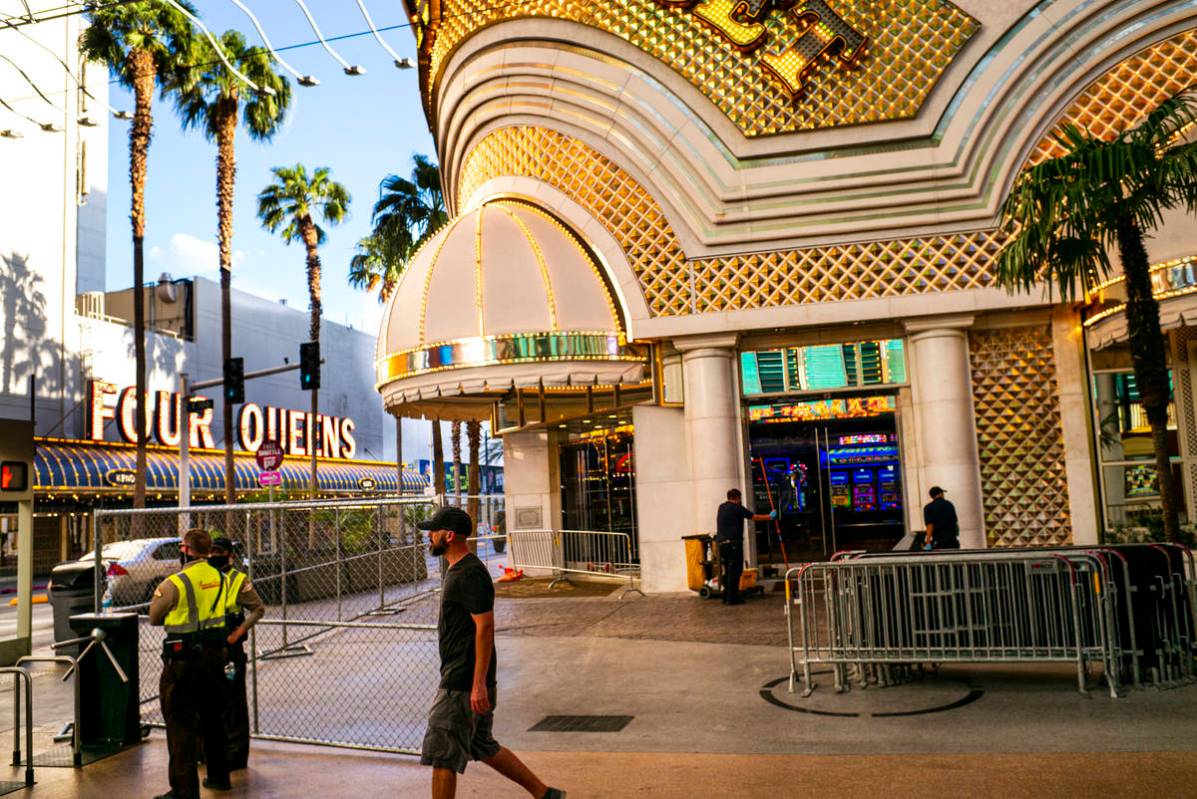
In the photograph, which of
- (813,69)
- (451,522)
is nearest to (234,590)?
(451,522)

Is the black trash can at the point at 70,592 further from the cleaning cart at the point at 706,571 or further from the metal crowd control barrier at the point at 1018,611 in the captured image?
the metal crowd control barrier at the point at 1018,611

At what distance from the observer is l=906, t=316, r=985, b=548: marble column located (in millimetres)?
16359

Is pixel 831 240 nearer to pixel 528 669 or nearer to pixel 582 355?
pixel 582 355

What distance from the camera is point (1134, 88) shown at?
1609 cm

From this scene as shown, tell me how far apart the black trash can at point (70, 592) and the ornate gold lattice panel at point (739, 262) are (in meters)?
9.38

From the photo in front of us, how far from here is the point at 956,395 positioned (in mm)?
16531

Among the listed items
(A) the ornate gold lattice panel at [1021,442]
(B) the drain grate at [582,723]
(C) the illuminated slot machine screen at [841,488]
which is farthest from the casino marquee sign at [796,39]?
(B) the drain grate at [582,723]

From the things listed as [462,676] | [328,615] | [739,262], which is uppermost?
[739,262]

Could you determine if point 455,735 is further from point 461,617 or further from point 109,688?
point 109,688

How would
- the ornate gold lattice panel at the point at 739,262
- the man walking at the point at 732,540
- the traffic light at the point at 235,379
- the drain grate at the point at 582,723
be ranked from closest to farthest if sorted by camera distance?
the drain grate at the point at 582,723 < the man walking at the point at 732,540 < the ornate gold lattice panel at the point at 739,262 < the traffic light at the point at 235,379

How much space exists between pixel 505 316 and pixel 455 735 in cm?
1233

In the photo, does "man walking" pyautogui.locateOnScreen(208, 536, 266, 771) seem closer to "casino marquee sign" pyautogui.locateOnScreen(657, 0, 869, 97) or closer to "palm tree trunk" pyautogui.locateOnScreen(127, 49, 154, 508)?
"casino marquee sign" pyautogui.locateOnScreen(657, 0, 869, 97)

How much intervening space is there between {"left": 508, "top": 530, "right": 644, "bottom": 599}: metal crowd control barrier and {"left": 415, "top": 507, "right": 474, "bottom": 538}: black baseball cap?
533 inches

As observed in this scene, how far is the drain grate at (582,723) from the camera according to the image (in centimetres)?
858
